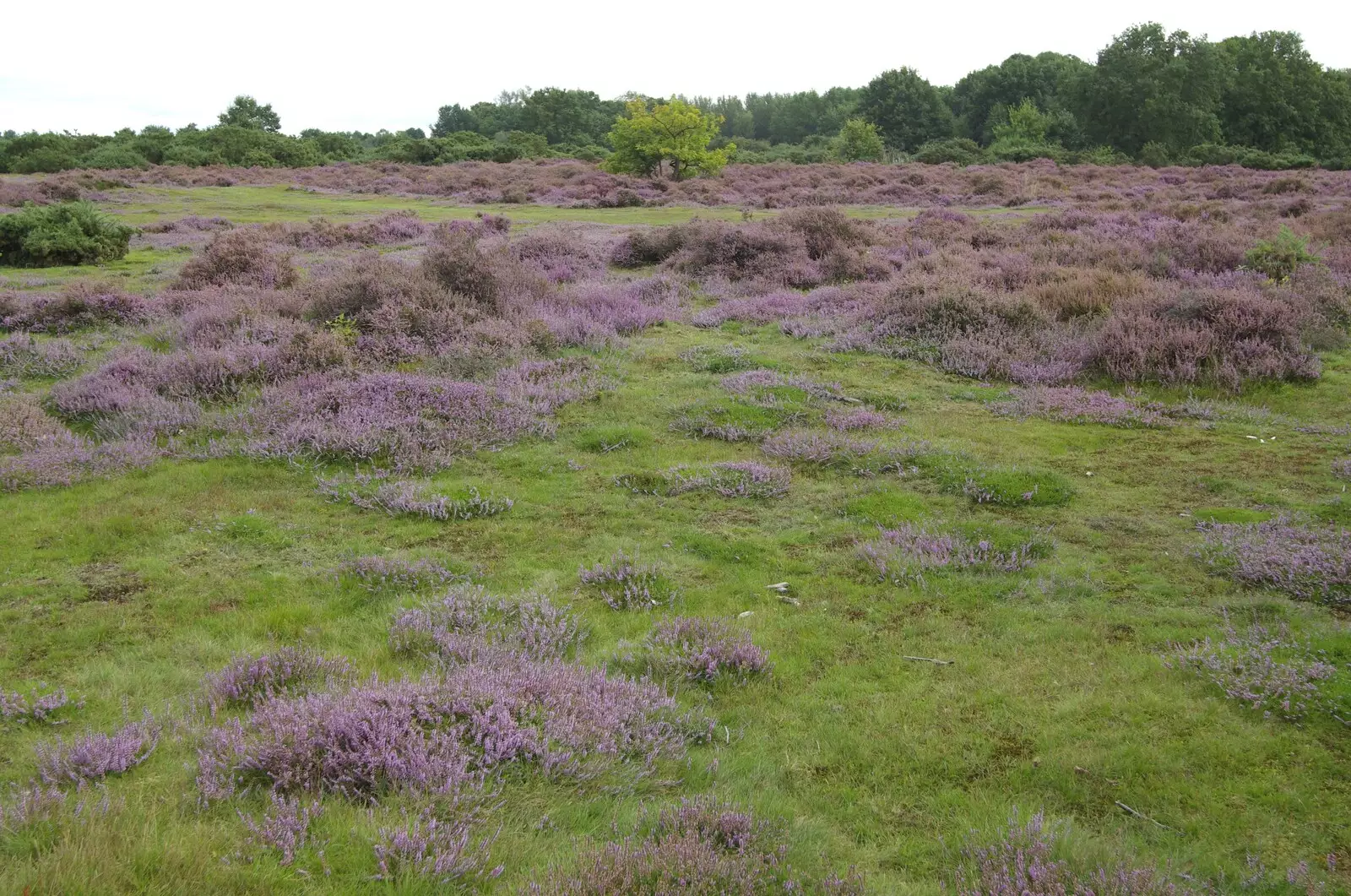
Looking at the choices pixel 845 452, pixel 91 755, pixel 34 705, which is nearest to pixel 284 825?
pixel 91 755

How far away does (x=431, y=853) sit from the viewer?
3.27 m

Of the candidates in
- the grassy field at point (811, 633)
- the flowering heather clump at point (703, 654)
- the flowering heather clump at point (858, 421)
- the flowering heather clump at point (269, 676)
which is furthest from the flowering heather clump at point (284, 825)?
the flowering heather clump at point (858, 421)

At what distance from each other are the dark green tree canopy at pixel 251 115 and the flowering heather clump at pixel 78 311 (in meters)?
80.7

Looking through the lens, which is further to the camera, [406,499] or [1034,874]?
[406,499]

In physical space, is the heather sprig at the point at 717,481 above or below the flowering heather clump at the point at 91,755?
above

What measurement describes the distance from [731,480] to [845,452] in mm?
1377

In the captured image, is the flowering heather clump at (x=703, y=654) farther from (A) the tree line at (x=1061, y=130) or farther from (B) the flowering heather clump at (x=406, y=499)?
(A) the tree line at (x=1061, y=130)

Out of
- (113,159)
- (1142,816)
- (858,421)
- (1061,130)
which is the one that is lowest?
(1142,816)

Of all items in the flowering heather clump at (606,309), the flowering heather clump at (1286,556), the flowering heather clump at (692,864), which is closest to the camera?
the flowering heather clump at (692,864)

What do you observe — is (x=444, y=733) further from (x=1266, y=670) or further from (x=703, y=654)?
(x=1266, y=670)

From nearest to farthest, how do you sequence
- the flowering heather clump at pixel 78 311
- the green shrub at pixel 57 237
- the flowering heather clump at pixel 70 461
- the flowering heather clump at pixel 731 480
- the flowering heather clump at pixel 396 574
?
the flowering heather clump at pixel 396 574, the flowering heather clump at pixel 70 461, the flowering heather clump at pixel 731 480, the flowering heather clump at pixel 78 311, the green shrub at pixel 57 237

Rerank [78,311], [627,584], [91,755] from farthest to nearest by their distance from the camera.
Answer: [78,311] < [627,584] < [91,755]

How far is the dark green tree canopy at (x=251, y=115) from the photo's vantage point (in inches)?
3327

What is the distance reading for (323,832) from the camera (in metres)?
3.34
